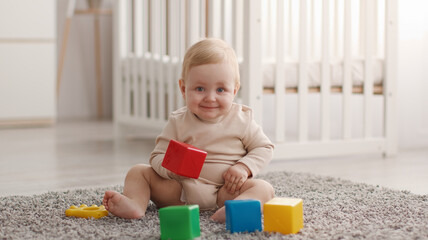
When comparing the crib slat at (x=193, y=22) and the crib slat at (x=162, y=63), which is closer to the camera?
the crib slat at (x=193, y=22)

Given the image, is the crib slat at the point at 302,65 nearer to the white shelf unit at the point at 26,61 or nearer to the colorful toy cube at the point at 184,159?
the colorful toy cube at the point at 184,159

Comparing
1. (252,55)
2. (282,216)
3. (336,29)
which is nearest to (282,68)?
(252,55)

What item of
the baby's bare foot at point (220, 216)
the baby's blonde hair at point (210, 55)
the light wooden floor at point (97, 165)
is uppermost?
the baby's blonde hair at point (210, 55)

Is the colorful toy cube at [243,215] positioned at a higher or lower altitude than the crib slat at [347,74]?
lower

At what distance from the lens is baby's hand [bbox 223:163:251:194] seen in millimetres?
1360

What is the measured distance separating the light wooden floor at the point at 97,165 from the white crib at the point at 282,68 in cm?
10

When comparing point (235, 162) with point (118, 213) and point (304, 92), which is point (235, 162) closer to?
point (118, 213)

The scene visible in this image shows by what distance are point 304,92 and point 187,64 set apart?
971mm

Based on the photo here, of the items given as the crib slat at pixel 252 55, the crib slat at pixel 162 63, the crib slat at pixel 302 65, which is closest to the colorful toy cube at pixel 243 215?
the crib slat at pixel 252 55

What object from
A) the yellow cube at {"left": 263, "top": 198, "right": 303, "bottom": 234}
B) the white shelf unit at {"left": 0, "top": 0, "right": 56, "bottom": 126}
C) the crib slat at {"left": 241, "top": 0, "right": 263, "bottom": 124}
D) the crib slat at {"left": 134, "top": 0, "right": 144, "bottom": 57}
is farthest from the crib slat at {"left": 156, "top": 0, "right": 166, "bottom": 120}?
the yellow cube at {"left": 263, "top": 198, "right": 303, "bottom": 234}

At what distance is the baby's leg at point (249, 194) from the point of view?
128 cm

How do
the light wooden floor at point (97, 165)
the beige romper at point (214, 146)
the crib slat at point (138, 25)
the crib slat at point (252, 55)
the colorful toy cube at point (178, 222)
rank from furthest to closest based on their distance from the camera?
1. the crib slat at point (138, 25)
2. the crib slat at point (252, 55)
3. the light wooden floor at point (97, 165)
4. the beige romper at point (214, 146)
5. the colorful toy cube at point (178, 222)

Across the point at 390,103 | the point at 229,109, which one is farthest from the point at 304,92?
the point at 229,109

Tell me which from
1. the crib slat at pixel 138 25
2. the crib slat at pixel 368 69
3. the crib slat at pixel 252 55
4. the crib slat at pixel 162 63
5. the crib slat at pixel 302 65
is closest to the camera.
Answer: the crib slat at pixel 252 55
